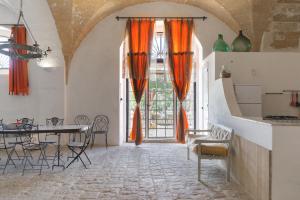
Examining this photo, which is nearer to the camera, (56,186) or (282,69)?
(56,186)

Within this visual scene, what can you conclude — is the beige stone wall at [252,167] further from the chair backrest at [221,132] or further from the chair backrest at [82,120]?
the chair backrest at [82,120]

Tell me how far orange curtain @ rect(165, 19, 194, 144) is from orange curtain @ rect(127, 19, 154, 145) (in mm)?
563

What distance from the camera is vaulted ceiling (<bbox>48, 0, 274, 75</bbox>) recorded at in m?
6.66

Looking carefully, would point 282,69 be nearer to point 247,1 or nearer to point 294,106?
point 294,106

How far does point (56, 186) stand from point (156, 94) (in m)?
4.62

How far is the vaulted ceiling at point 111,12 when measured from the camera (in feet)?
21.9

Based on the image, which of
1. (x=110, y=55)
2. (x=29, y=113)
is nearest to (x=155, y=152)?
(x=110, y=55)

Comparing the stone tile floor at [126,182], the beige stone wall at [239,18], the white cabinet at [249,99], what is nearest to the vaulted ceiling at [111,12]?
the beige stone wall at [239,18]

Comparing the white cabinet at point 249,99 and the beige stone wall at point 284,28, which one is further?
the beige stone wall at point 284,28

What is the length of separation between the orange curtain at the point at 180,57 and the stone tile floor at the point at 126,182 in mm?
1985

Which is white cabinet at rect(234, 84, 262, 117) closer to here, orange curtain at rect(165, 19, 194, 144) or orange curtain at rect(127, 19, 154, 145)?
orange curtain at rect(165, 19, 194, 144)

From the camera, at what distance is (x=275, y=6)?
661 cm

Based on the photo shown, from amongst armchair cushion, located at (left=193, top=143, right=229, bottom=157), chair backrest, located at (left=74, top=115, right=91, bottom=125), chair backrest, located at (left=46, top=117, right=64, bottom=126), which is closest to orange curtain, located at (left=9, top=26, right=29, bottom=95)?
chair backrest, located at (left=46, top=117, right=64, bottom=126)

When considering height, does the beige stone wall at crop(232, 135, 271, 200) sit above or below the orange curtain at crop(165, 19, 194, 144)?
below
